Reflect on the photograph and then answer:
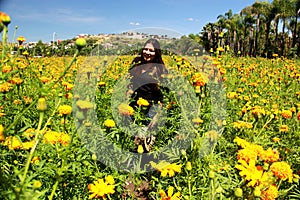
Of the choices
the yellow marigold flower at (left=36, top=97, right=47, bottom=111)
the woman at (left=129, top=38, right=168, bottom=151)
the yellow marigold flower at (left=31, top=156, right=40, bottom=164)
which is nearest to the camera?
the yellow marigold flower at (left=36, top=97, right=47, bottom=111)

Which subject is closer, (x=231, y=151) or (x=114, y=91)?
(x=231, y=151)

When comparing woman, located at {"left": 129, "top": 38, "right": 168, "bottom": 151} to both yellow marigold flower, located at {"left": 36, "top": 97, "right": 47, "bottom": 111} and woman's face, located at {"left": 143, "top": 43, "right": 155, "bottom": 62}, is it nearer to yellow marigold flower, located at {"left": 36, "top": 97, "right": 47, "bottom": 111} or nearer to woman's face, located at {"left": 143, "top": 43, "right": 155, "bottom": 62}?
woman's face, located at {"left": 143, "top": 43, "right": 155, "bottom": 62}

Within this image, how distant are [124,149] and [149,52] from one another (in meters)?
1.47

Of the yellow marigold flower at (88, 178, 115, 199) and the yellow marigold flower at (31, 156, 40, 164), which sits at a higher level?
the yellow marigold flower at (31, 156, 40, 164)

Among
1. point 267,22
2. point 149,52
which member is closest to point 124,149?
point 149,52

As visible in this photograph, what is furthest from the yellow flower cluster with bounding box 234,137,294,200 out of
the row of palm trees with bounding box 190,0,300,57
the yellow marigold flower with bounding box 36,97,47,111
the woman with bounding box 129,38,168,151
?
the row of palm trees with bounding box 190,0,300,57

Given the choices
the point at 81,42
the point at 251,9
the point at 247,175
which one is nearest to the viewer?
the point at 81,42

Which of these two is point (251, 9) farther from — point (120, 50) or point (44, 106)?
point (44, 106)

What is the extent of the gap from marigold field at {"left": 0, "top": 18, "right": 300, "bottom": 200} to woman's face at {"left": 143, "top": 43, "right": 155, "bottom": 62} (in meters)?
0.46

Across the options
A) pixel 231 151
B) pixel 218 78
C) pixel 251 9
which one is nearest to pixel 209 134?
pixel 231 151

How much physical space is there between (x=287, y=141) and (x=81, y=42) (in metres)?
1.99

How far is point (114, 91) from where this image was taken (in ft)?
9.42

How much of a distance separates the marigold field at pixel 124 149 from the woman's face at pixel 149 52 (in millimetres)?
461

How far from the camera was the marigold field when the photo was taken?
115 cm
